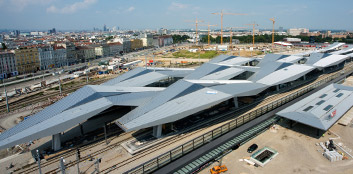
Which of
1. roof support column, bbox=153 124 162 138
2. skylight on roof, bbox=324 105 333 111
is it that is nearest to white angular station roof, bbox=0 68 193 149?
roof support column, bbox=153 124 162 138

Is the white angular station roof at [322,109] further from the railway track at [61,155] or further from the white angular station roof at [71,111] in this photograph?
the railway track at [61,155]

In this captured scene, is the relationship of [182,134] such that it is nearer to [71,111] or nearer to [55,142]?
[71,111]

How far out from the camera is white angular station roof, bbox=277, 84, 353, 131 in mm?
27717

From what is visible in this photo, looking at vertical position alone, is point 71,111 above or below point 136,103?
above

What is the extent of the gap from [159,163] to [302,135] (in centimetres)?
1815

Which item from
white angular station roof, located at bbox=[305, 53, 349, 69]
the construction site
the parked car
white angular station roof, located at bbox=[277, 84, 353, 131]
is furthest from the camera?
white angular station roof, located at bbox=[305, 53, 349, 69]

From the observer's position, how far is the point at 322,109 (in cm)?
3091

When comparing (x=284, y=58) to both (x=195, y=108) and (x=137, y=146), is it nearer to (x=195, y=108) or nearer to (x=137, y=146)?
(x=195, y=108)

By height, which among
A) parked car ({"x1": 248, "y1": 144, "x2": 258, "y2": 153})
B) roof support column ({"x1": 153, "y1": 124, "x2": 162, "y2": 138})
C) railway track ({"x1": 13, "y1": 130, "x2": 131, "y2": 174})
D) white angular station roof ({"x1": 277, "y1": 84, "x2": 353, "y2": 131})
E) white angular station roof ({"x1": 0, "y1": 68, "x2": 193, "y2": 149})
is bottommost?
railway track ({"x1": 13, "y1": 130, "x2": 131, "y2": 174})

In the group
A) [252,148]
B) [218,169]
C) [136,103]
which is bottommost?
[218,169]

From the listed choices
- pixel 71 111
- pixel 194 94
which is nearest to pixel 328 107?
pixel 194 94

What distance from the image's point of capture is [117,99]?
30.7m

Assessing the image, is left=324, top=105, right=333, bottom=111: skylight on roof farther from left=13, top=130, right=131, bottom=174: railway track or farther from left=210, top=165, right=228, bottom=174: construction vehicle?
left=13, top=130, right=131, bottom=174: railway track

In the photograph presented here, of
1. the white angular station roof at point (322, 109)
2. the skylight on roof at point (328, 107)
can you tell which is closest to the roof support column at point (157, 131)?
the white angular station roof at point (322, 109)
